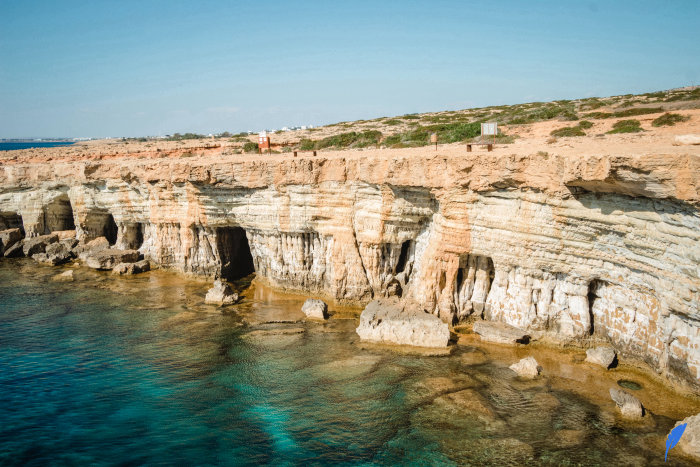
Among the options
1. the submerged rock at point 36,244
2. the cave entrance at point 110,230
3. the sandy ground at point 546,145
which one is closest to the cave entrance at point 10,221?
the submerged rock at point 36,244

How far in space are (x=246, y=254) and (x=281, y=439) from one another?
53.1ft

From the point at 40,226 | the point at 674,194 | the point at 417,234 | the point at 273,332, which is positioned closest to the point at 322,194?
the point at 417,234

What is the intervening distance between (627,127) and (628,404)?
1848 cm

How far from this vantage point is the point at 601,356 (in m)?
14.2

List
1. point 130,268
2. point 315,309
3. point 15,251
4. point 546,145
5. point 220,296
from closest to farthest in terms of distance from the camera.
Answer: point 546,145 < point 315,309 < point 220,296 < point 130,268 < point 15,251

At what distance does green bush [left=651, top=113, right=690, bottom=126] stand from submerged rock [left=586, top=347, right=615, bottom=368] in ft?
57.6

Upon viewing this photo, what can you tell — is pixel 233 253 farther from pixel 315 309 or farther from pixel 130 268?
pixel 315 309

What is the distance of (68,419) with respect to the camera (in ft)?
41.9

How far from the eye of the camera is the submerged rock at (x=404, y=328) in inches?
634

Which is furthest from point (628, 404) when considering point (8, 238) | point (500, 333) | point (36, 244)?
point (8, 238)

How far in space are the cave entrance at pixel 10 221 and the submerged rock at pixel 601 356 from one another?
123 ft

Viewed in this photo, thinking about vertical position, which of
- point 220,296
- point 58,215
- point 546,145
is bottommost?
point 220,296

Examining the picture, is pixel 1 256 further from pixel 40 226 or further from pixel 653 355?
pixel 653 355

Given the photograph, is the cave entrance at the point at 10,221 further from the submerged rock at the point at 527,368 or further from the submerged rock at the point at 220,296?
the submerged rock at the point at 527,368
